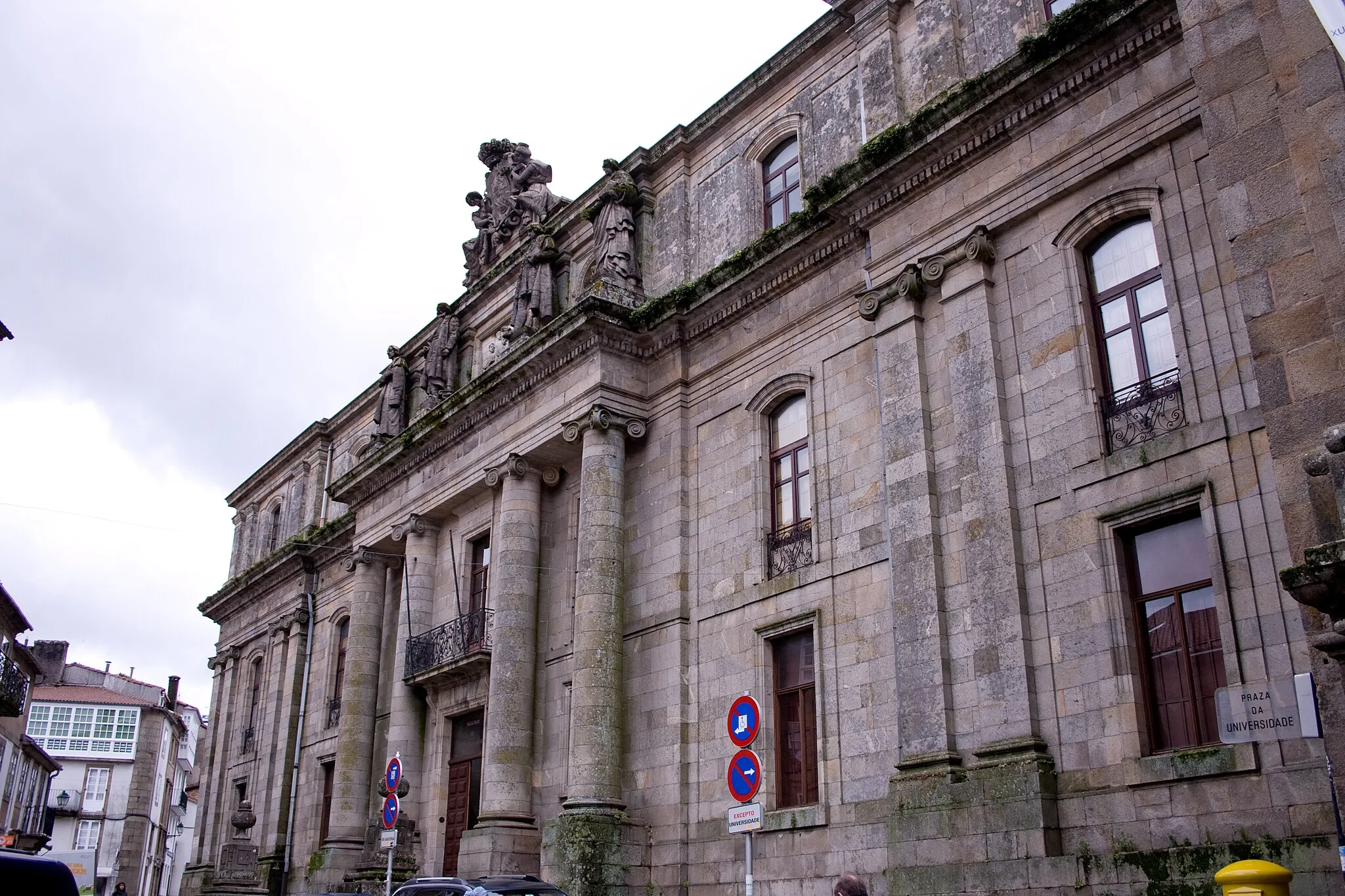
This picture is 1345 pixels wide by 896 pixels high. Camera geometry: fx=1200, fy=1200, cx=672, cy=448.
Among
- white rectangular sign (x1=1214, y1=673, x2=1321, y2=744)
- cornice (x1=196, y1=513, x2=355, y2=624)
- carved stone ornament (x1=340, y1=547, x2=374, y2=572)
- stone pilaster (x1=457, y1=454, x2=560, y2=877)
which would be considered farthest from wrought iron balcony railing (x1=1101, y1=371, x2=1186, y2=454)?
cornice (x1=196, y1=513, x2=355, y2=624)

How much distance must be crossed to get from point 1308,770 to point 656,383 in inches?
544

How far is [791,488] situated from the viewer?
20.1m

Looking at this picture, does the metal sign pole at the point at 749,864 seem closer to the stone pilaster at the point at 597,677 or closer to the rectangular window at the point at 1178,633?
the rectangular window at the point at 1178,633

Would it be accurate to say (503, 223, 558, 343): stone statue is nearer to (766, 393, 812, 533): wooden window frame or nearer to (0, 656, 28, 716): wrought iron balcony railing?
(766, 393, 812, 533): wooden window frame

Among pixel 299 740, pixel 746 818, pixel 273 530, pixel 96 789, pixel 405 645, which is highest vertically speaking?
pixel 273 530

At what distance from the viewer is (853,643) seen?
57.8 feet

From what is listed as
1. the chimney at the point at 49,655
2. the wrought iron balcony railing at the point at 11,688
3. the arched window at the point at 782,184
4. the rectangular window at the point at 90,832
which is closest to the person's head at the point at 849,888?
the arched window at the point at 782,184

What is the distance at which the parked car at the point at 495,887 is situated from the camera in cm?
1555

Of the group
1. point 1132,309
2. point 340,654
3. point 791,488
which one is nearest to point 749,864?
point 1132,309

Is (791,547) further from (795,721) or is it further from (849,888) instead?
(849,888)

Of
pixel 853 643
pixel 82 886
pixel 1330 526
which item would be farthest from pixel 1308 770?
pixel 82 886

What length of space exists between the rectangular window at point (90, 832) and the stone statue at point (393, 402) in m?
48.2

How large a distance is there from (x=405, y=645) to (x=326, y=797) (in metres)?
8.09

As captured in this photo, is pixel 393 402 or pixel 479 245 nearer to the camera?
pixel 479 245
